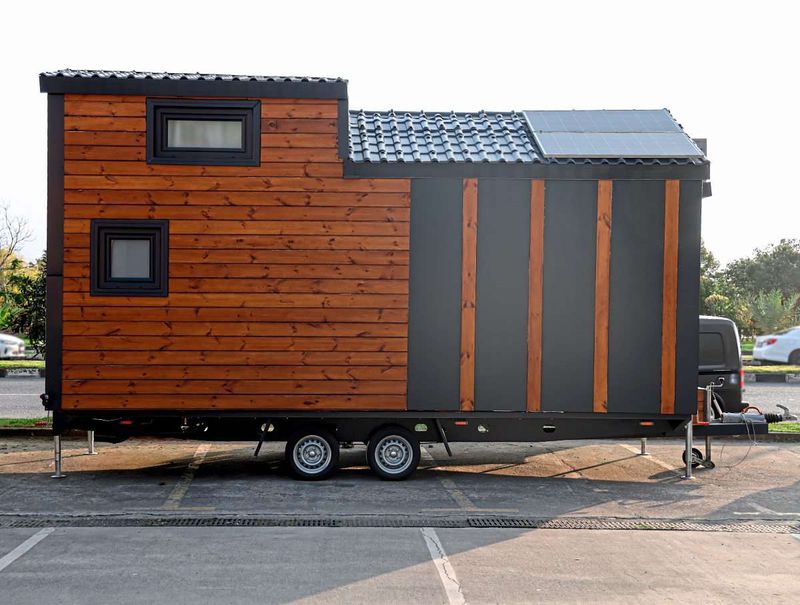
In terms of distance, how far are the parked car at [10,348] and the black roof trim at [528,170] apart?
20348 millimetres

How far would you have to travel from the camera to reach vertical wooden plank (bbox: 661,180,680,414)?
1019 cm

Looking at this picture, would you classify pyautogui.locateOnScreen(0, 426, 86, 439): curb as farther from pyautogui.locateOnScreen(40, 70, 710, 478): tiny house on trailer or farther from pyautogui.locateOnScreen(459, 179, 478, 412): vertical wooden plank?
pyautogui.locateOnScreen(459, 179, 478, 412): vertical wooden plank

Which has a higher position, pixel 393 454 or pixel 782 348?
pixel 782 348

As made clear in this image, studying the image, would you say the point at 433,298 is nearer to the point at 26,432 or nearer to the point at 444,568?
the point at 444,568

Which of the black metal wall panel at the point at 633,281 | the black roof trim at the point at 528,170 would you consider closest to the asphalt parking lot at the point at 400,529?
the black metal wall panel at the point at 633,281

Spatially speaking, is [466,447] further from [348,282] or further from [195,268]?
[195,268]

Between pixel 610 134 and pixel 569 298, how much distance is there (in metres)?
2.28

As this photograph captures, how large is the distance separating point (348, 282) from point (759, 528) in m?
4.89

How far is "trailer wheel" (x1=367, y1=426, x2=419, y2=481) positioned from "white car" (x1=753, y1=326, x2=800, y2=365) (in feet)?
62.9

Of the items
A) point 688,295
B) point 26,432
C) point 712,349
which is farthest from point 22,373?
point 688,295

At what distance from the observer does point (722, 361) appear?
504 inches

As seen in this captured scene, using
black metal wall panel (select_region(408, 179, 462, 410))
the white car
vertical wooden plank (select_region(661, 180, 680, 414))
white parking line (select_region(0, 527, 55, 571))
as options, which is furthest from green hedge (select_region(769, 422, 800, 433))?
the white car

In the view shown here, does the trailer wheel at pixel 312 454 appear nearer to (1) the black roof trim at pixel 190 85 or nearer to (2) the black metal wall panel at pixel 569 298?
(2) the black metal wall panel at pixel 569 298

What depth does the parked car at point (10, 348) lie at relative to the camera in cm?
2675
